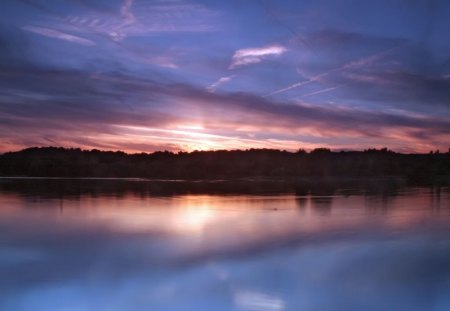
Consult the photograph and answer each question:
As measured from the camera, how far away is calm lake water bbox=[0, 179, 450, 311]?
8141 mm

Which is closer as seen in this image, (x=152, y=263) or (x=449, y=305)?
(x=449, y=305)

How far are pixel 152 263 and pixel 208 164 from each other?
90131 mm

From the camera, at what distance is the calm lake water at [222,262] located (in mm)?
8141

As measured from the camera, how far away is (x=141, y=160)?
366 ft

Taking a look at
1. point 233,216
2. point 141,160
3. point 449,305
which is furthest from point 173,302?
point 141,160

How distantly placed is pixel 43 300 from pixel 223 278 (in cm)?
346

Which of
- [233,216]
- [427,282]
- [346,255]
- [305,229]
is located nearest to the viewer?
[427,282]

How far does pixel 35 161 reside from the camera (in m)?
98.8

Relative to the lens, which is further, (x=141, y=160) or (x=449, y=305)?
(x=141, y=160)

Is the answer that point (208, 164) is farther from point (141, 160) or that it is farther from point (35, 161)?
point (35, 161)

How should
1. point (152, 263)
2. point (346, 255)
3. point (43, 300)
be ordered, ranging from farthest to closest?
point (346, 255), point (152, 263), point (43, 300)

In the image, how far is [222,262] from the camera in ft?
36.5

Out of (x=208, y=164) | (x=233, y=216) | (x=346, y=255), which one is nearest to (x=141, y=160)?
(x=208, y=164)

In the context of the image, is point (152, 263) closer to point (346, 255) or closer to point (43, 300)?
point (43, 300)
